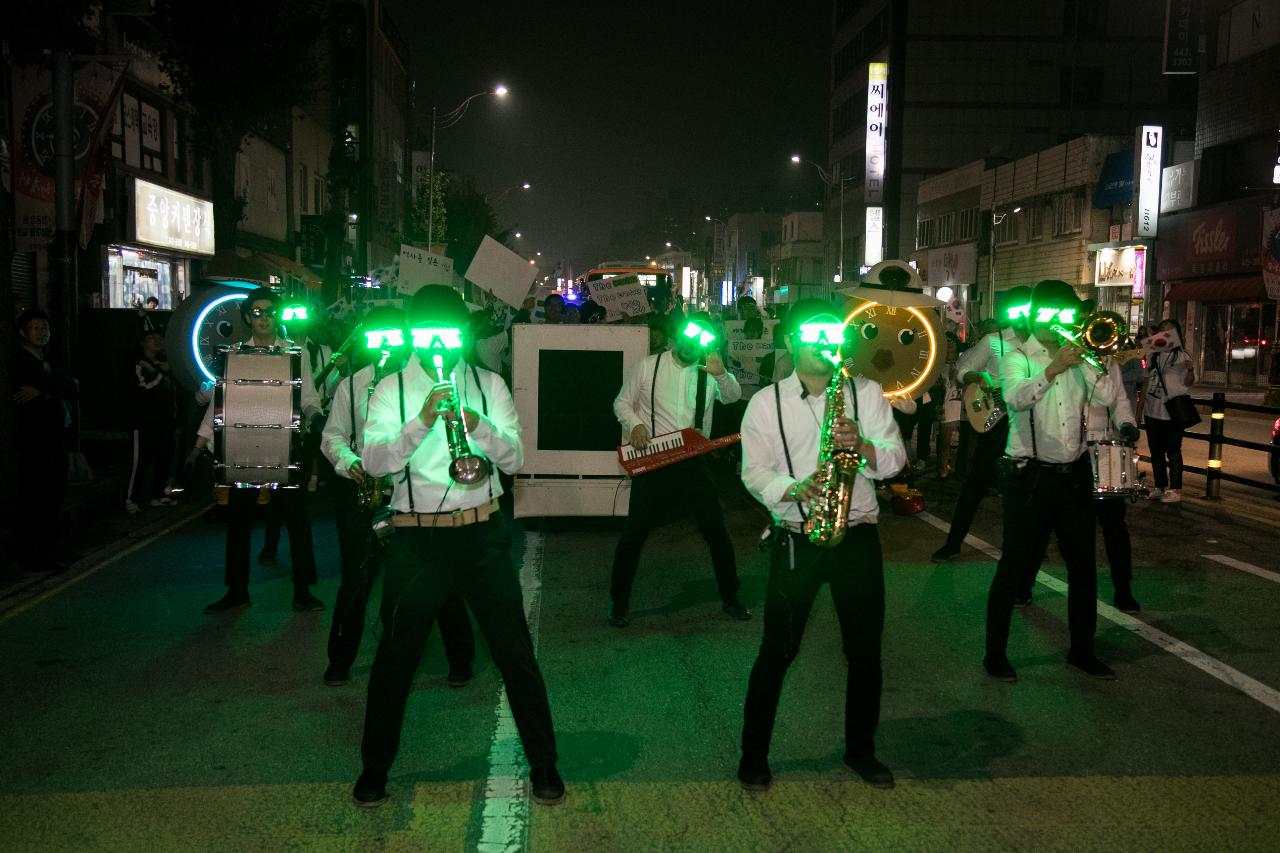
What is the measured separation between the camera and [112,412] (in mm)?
15258

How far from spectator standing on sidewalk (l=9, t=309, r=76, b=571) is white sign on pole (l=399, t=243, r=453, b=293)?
3.10m

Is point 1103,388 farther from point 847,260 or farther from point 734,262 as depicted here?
point 734,262

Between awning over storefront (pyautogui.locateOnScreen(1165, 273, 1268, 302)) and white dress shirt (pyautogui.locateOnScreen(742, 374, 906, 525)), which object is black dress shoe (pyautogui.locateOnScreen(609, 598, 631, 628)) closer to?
white dress shirt (pyautogui.locateOnScreen(742, 374, 906, 525))

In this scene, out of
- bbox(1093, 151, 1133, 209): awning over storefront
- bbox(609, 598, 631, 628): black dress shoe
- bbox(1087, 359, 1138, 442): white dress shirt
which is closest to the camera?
bbox(1087, 359, 1138, 442): white dress shirt

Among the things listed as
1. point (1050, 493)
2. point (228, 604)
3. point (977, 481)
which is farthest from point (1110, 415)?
point (228, 604)

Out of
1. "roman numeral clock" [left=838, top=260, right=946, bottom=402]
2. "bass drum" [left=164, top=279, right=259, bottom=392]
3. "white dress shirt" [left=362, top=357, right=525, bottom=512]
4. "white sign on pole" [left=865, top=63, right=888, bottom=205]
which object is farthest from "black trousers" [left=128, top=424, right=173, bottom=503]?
"white sign on pole" [left=865, top=63, right=888, bottom=205]

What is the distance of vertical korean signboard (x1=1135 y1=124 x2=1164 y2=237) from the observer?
3453 cm

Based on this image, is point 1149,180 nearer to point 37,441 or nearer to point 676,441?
point 676,441

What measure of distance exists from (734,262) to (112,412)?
10723 centimetres

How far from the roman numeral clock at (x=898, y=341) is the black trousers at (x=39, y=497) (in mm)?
6000

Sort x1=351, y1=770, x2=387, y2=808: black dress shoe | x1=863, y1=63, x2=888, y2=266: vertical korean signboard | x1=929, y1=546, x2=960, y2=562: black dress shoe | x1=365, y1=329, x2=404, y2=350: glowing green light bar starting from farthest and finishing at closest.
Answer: x1=863, y1=63, x2=888, y2=266: vertical korean signboard → x1=929, y1=546, x2=960, y2=562: black dress shoe → x1=365, y1=329, x2=404, y2=350: glowing green light bar → x1=351, y1=770, x2=387, y2=808: black dress shoe

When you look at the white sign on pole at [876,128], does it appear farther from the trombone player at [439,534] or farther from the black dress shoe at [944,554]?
the trombone player at [439,534]

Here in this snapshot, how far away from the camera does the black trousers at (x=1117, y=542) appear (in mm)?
7582

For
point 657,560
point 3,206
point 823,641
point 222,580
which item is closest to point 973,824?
point 823,641
